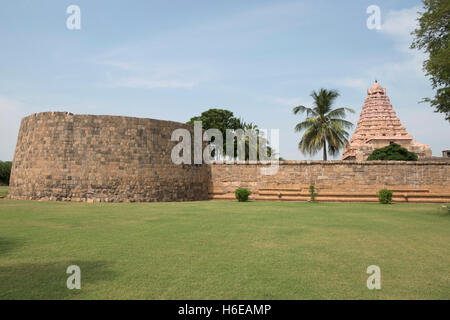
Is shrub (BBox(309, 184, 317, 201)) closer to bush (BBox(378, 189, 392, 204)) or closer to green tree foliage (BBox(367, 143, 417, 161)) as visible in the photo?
bush (BBox(378, 189, 392, 204))

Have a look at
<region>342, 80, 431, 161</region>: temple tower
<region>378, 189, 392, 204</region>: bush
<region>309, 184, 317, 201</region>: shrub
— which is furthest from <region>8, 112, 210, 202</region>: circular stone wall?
<region>342, 80, 431, 161</region>: temple tower

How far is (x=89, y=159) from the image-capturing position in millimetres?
14977

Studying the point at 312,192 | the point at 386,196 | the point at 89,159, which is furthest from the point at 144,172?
the point at 386,196

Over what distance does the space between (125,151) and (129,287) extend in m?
12.6

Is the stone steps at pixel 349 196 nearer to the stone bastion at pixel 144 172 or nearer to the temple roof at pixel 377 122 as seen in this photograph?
the stone bastion at pixel 144 172

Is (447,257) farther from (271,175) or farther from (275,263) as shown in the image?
(271,175)

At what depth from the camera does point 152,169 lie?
52.5 ft

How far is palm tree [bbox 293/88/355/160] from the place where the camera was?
27453mm

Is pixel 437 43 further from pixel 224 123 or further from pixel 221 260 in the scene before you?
pixel 224 123

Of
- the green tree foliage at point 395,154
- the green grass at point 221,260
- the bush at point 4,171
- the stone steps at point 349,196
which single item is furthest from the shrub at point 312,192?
the bush at point 4,171

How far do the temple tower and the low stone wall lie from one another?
13.5m

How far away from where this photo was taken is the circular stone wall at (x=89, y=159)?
14.9 metres

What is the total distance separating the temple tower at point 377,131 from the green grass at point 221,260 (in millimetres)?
26436
